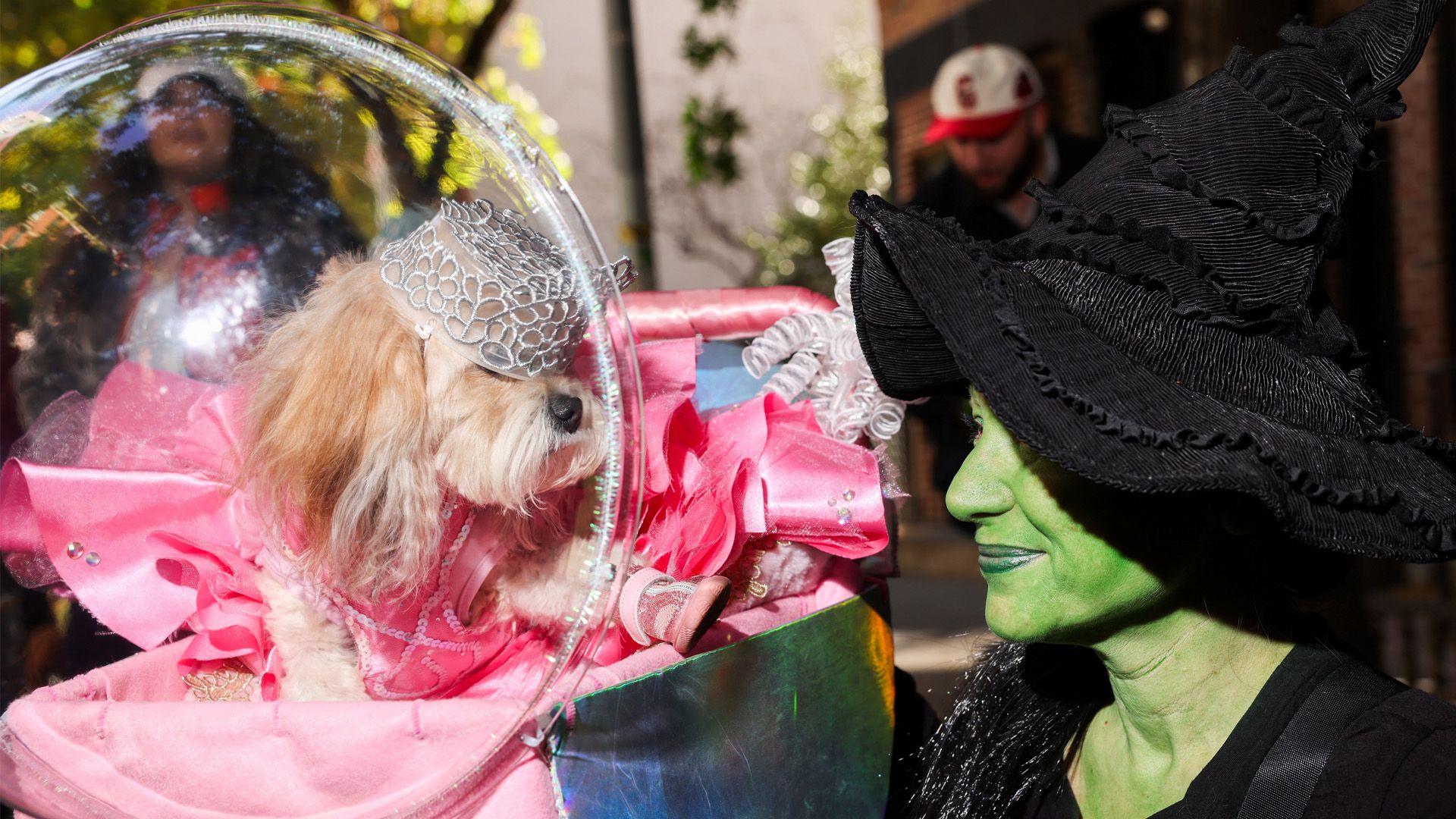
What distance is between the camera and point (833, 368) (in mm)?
1996

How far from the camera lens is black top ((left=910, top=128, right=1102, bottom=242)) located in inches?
165

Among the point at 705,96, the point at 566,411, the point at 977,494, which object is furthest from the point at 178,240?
the point at 705,96

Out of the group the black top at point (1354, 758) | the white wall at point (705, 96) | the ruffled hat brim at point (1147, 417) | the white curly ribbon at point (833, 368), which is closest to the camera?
the ruffled hat brim at point (1147, 417)

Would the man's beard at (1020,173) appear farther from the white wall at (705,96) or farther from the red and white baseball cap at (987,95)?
the white wall at (705,96)

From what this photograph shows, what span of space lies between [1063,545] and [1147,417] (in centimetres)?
28

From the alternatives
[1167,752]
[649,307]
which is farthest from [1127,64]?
[1167,752]

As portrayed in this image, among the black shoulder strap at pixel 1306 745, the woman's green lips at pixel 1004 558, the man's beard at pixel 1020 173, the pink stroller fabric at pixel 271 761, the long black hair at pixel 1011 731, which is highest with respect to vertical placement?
the man's beard at pixel 1020 173

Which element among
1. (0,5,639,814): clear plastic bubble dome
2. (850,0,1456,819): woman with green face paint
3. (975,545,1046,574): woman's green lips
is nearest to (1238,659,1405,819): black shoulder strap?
(850,0,1456,819): woman with green face paint

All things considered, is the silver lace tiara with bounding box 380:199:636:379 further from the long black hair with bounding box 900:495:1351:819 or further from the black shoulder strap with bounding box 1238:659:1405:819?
the black shoulder strap with bounding box 1238:659:1405:819

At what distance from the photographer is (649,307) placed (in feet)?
7.20

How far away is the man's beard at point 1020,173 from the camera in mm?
4359

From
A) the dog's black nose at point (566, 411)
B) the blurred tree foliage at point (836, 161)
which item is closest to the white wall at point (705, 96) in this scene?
the blurred tree foliage at point (836, 161)

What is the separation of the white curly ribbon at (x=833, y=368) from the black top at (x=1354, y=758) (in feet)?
2.31

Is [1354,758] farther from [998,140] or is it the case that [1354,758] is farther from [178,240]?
[998,140]
